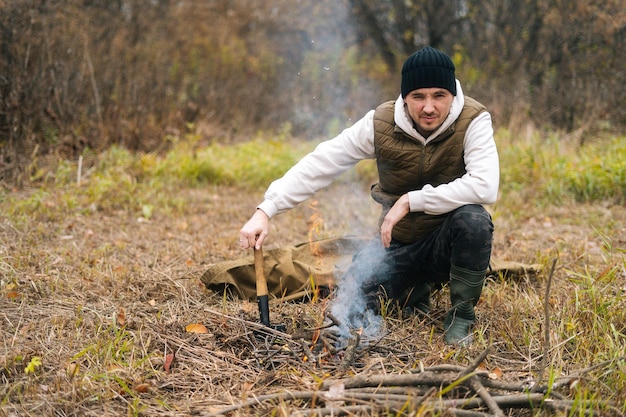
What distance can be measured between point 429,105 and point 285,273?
4.28 feet

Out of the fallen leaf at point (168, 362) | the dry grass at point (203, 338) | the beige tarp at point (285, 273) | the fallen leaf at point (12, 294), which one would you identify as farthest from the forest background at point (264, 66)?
the fallen leaf at point (168, 362)

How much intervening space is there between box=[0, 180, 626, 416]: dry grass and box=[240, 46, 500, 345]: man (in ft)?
0.73

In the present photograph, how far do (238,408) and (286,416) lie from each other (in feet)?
0.64

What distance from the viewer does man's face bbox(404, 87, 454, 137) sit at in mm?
2736

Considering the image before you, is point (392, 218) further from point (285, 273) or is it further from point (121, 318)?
point (121, 318)

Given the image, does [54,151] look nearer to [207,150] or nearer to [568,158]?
[207,150]

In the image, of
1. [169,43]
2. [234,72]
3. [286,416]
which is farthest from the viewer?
[234,72]

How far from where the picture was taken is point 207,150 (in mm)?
7641

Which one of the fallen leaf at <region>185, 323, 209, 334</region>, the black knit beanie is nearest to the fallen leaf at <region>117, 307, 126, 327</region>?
the fallen leaf at <region>185, 323, 209, 334</region>

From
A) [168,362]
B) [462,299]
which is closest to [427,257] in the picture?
[462,299]

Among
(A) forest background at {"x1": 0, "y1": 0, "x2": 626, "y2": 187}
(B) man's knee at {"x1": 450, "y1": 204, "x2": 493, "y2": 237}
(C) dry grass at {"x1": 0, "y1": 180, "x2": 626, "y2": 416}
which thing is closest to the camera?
(C) dry grass at {"x1": 0, "y1": 180, "x2": 626, "y2": 416}

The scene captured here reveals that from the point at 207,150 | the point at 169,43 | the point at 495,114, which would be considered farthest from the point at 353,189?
the point at 169,43

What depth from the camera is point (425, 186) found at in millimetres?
2730

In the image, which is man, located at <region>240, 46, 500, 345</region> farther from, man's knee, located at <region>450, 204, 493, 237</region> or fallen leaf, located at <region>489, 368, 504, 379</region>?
fallen leaf, located at <region>489, 368, 504, 379</region>
